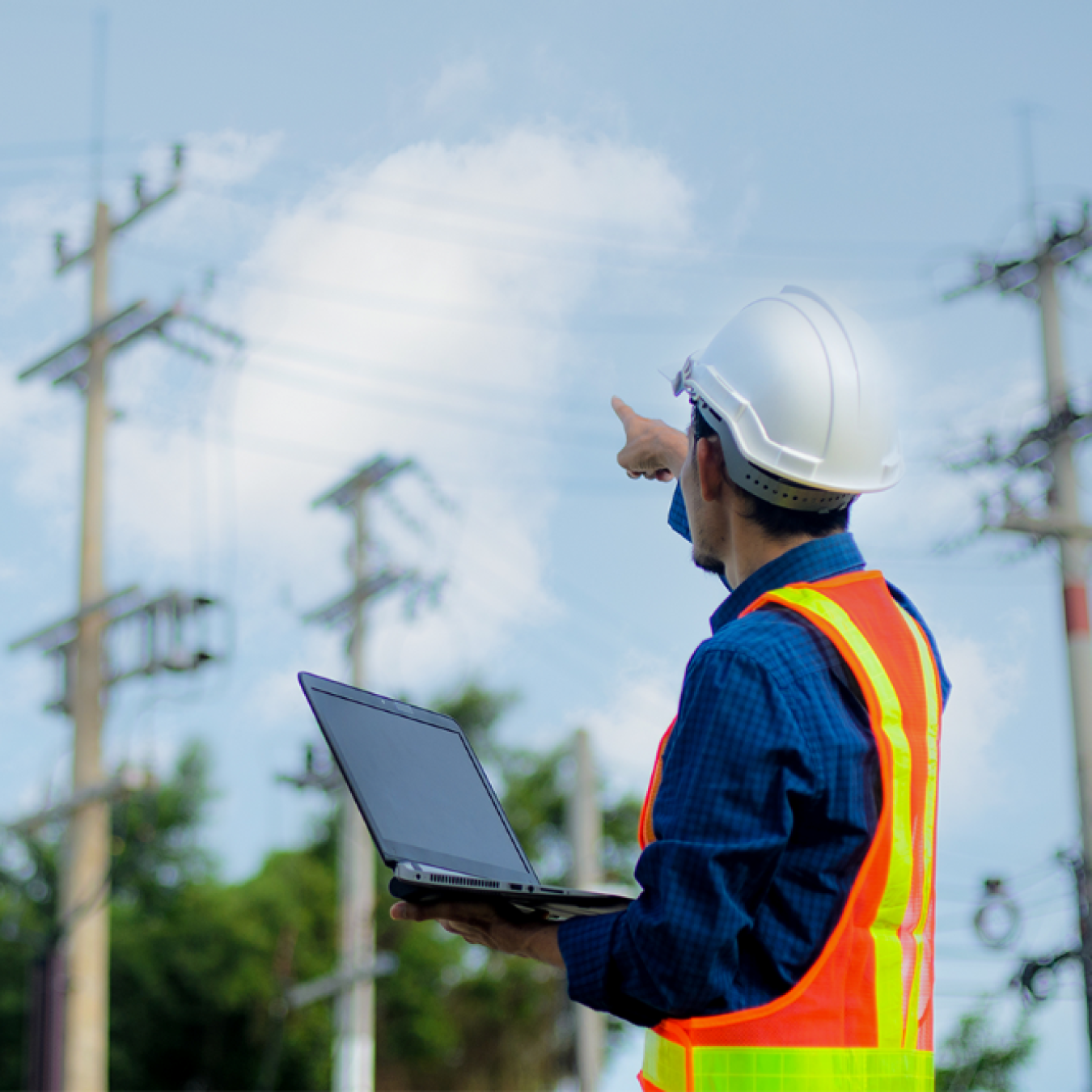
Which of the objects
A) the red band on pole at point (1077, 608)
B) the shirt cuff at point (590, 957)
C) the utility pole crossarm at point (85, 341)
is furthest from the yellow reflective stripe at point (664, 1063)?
the utility pole crossarm at point (85, 341)

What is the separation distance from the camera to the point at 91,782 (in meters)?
15.4

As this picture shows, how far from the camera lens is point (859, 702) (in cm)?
207

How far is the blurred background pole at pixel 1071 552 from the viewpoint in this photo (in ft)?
45.0

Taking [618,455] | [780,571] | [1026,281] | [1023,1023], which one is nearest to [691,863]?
[780,571]

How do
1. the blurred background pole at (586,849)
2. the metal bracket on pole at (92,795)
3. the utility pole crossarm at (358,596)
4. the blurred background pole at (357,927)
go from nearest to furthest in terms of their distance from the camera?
1. the metal bracket on pole at (92,795)
2. the blurred background pole at (586,849)
3. the blurred background pole at (357,927)
4. the utility pole crossarm at (358,596)

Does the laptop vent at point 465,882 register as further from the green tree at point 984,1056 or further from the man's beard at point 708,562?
the green tree at point 984,1056

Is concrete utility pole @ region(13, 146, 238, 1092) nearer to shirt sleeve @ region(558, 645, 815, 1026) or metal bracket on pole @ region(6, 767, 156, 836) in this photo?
metal bracket on pole @ region(6, 767, 156, 836)

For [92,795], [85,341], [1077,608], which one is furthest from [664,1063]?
[85,341]

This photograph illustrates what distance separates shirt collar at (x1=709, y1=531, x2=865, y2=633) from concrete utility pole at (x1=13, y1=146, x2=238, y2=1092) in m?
13.5

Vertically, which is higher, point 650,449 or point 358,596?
point 358,596

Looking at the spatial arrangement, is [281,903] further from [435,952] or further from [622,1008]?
[622,1008]

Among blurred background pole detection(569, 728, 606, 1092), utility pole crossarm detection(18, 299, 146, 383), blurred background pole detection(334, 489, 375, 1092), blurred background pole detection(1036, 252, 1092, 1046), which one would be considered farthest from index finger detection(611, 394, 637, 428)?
blurred background pole detection(334, 489, 375, 1092)

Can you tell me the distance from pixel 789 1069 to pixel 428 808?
0.64m

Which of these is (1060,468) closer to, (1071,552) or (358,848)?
(1071,552)
